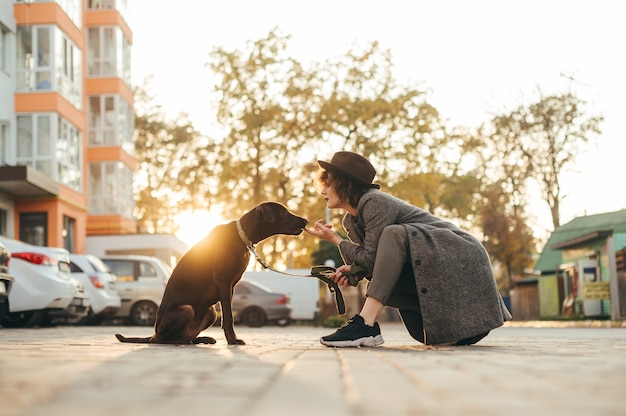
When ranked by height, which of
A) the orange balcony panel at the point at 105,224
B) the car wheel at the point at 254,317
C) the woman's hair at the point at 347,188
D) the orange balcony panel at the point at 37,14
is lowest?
the car wheel at the point at 254,317

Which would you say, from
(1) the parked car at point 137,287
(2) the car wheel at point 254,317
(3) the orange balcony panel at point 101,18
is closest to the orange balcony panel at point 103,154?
(3) the orange balcony panel at point 101,18

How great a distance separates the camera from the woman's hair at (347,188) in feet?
25.6

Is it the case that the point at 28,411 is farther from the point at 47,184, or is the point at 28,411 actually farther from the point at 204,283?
the point at 47,184

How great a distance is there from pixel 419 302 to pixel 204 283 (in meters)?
1.69

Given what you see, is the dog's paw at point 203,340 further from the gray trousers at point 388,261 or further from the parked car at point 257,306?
the parked car at point 257,306

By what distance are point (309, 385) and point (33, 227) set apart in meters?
31.2

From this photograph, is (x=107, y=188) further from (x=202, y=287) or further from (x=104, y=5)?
(x=202, y=287)

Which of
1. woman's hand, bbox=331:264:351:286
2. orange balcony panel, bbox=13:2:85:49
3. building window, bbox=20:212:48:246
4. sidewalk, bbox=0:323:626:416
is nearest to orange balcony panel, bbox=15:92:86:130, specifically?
orange balcony panel, bbox=13:2:85:49

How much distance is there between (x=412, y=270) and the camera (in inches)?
295

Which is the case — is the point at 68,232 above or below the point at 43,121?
below

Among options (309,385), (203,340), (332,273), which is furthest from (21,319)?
(309,385)

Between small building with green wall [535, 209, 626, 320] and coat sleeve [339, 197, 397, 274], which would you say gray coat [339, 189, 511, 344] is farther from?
small building with green wall [535, 209, 626, 320]

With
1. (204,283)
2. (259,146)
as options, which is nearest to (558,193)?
(259,146)

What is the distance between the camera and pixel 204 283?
314 inches
